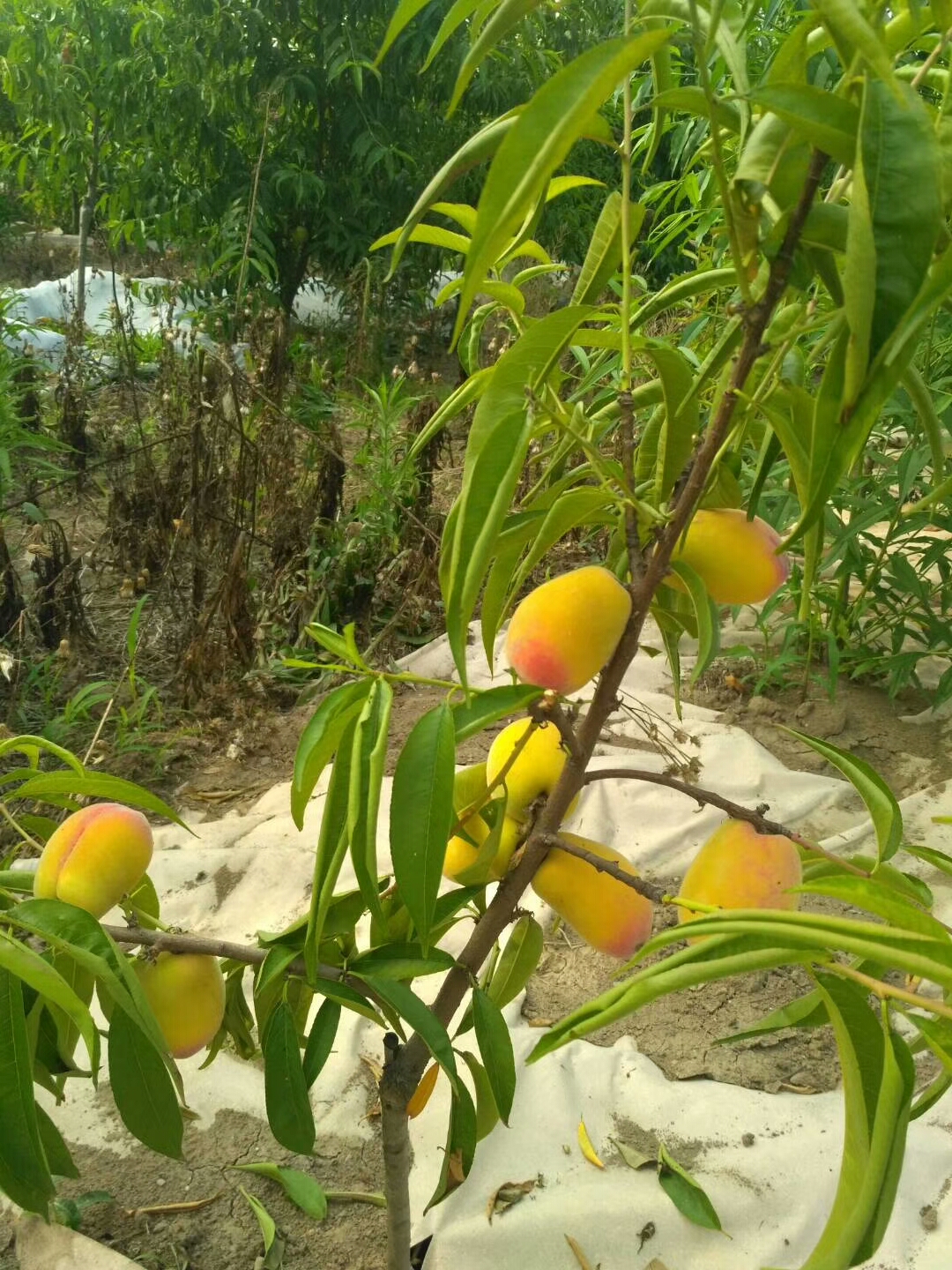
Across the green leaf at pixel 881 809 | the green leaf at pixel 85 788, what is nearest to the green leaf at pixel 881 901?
the green leaf at pixel 881 809

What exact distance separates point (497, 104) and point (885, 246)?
469 cm

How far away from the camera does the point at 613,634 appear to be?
559 mm

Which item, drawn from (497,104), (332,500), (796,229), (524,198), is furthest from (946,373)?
(497,104)

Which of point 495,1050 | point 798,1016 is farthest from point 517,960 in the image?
point 798,1016

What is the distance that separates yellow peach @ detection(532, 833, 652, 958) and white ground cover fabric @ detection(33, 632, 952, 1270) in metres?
0.16

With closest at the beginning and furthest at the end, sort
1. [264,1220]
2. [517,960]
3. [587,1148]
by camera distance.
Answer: [517,960]
[264,1220]
[587,1148]

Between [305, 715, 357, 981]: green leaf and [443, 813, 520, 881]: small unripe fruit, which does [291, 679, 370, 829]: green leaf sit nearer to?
[305, 715, 357, 981]: green leaf

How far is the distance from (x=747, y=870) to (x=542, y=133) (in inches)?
16.1

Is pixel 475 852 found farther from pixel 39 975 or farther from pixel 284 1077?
pixel 39 975

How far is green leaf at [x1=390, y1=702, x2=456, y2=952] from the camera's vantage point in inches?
20.3

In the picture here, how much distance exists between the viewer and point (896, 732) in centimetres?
181

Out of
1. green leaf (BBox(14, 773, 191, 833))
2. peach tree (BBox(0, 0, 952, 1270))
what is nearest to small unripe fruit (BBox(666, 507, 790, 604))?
peach tree (BBox(0, 0, 952, 1270))

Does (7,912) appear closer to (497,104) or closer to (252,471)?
(252,471)

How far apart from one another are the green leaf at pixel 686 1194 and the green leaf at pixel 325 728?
0.66 meters
